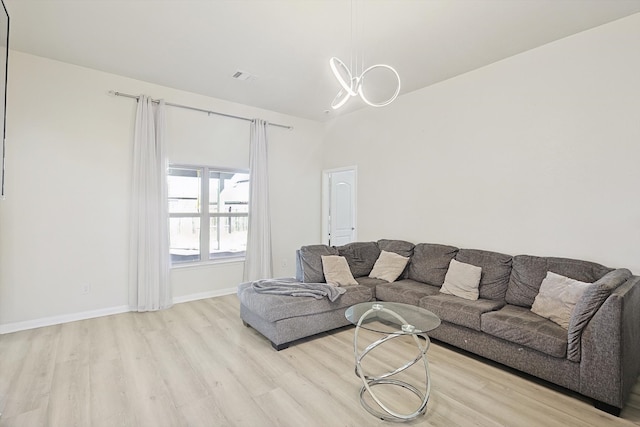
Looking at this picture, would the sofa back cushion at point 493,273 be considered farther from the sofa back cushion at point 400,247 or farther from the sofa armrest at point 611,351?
the sofa armrest at point 611,351

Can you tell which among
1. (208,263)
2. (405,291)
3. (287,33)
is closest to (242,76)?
(287,33)

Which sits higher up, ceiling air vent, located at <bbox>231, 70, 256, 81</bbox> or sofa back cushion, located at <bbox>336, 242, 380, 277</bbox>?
ceiling air vent, located at <bbox>231, 70, 256, 81</bbox>

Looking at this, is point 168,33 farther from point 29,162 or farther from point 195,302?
point 195,302

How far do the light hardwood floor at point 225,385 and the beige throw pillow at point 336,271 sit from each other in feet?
1.98

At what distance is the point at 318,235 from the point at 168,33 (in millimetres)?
3952

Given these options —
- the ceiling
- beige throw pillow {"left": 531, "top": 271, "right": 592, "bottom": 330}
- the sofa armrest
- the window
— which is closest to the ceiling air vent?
the ceiling

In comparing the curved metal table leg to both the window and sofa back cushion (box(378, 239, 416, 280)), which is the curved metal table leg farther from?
the window

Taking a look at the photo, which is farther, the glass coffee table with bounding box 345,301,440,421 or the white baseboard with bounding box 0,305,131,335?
the white baseboard with bounding box 0,305,131,335

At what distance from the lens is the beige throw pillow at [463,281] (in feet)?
10.4

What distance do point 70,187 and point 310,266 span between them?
3.02m

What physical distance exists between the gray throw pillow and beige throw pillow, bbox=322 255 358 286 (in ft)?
6.75

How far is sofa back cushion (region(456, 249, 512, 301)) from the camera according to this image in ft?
10.2

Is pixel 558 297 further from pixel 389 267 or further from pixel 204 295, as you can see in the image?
pixel 204 295

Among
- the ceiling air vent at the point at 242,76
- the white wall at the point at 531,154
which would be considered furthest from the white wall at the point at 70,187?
the white wall at the point at 531,154
